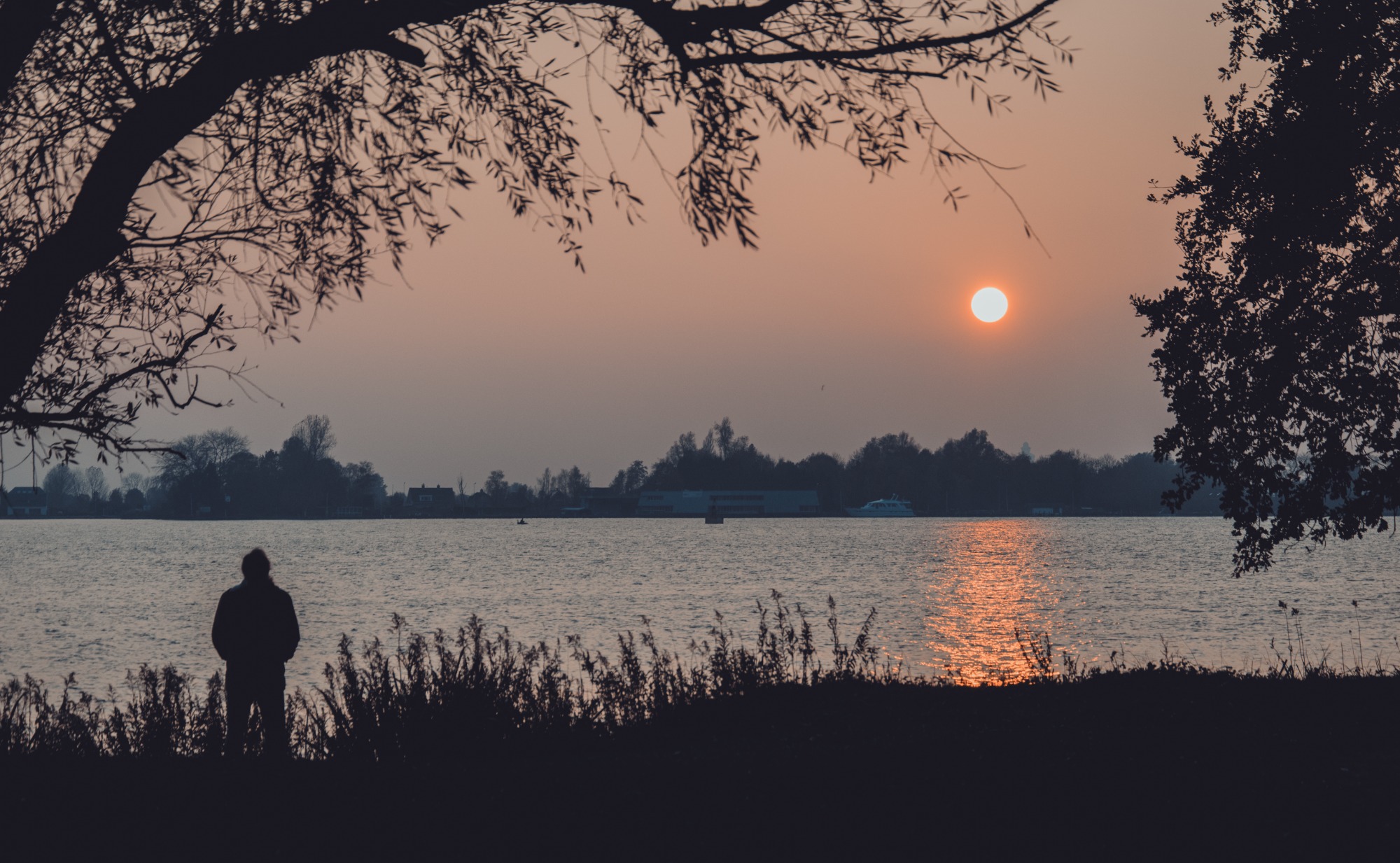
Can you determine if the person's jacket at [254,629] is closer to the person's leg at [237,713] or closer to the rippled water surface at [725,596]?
the person's leg at [237,713]

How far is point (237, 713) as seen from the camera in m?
11.2

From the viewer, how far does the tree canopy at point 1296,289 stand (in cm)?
1547

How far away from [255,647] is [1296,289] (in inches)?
571

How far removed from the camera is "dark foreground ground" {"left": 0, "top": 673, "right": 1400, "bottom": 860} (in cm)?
742

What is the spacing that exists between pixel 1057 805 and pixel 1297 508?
11.0 meters

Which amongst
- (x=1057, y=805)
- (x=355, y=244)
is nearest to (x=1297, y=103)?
(x=1057, y=805)

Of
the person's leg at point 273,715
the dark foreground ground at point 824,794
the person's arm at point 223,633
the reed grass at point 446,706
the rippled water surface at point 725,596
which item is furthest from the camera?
the rippled water surface at point 725,596

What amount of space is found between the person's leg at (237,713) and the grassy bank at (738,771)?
0.67 ft

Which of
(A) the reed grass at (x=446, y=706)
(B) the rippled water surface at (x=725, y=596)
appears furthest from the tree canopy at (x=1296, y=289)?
(B) the rippled water surface at (x=725, y=596)

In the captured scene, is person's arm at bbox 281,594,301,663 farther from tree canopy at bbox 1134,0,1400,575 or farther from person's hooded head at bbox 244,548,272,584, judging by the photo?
tree canopy at bbox 1134,0,1400,575

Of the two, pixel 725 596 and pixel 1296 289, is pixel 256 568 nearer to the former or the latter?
pixel 1296 289

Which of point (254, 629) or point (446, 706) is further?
A: point (446, 706)

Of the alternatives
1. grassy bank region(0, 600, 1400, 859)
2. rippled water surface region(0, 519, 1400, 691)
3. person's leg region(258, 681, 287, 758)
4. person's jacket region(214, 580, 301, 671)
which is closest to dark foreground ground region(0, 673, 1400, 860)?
grassy bank region(0, 600, 1400, 859)

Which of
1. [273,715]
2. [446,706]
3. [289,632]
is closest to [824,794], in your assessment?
[446,706]
